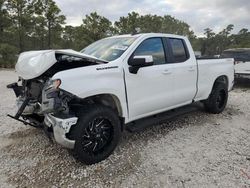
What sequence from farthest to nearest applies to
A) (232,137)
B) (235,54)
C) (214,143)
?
(235,54), (232,137), (214,143)

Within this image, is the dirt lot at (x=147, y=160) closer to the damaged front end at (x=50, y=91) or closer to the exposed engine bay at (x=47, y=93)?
the damaged front end at (x=50, y=91)

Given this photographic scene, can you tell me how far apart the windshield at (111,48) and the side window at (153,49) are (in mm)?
191

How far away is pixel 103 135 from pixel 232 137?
2452 mm

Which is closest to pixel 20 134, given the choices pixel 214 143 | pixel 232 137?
pixel 214 143

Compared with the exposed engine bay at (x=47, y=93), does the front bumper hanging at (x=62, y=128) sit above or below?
below

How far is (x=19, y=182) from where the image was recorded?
299 cm

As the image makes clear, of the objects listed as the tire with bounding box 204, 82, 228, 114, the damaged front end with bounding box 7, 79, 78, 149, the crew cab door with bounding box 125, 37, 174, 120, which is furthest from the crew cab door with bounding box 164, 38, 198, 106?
the damaged front end with bounding box 7, 79, 78, 149

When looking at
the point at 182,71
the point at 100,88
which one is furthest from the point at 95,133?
the point at 182,71

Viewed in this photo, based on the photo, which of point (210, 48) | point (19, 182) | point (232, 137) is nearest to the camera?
point (19, 182)

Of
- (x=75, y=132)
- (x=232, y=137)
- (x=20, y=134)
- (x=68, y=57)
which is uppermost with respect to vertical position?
(x=68, y=57)

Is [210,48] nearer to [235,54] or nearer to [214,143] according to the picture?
[235,54]

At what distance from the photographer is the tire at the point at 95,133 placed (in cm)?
312

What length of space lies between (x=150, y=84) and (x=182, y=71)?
97cm

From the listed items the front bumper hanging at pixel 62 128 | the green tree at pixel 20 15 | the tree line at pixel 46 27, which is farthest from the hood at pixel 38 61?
the green tree at pixel 20 15
